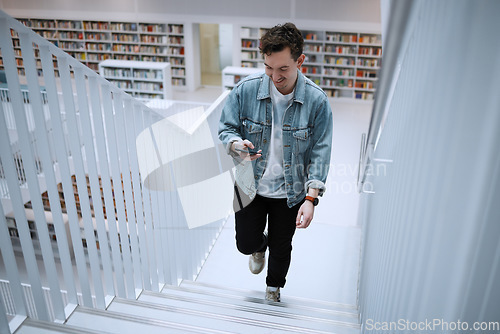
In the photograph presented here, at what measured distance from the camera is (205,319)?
75.0 inches

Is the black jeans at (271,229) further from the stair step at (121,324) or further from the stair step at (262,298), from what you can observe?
the stair step at (121,324)

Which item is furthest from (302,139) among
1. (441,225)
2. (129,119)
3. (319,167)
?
(441,225)

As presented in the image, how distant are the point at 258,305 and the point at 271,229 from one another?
45 centimetres

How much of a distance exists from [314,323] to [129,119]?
138cm

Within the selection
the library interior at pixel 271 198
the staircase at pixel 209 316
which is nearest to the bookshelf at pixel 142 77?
the library interior at pixel 271 198

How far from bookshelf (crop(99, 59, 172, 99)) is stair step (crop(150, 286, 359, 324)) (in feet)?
28.4

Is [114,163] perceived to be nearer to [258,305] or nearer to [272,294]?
[258,305]

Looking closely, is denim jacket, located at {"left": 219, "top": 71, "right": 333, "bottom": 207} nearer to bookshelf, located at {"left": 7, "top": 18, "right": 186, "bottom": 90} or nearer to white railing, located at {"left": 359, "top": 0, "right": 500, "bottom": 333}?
white railing, located at {"left": 359, "top": 0, "right": 500, "bottom": 333}

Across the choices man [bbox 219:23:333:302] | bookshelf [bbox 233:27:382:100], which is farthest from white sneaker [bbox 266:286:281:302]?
bookshelf [bbox 233:27:382:100]

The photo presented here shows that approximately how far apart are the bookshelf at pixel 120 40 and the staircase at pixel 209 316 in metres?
9.95

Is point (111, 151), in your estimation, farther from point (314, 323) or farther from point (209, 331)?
point (314, 323)

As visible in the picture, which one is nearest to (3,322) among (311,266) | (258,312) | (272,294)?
(258,312)

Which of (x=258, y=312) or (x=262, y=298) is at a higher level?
(x=258, y=312)

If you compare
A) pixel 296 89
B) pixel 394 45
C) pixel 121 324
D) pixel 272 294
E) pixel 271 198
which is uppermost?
pixel 394 45
